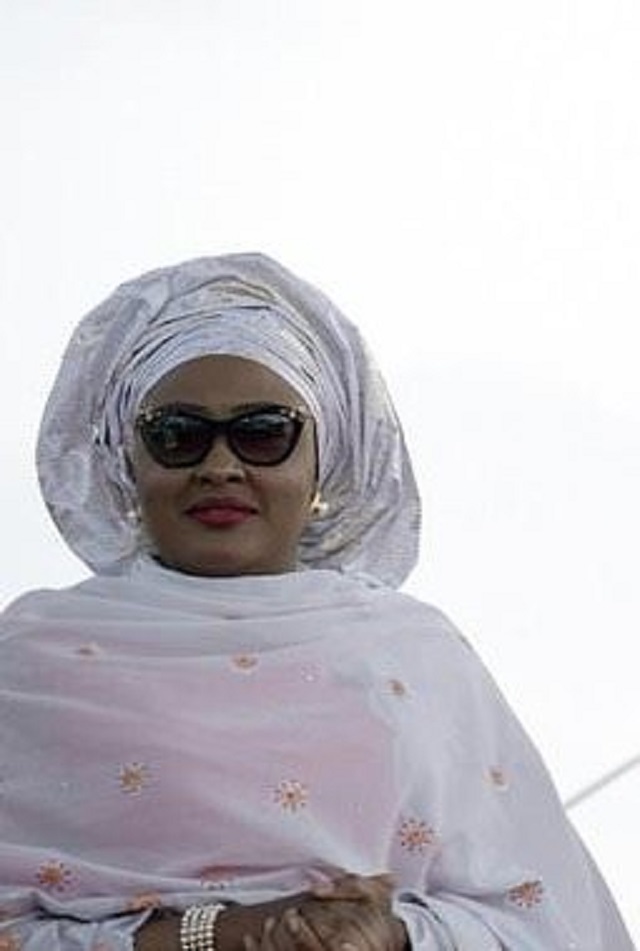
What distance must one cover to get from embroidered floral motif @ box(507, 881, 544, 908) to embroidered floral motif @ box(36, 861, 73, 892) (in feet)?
1.27

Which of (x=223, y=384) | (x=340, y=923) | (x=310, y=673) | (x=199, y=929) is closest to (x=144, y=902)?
(x=199, y=929)

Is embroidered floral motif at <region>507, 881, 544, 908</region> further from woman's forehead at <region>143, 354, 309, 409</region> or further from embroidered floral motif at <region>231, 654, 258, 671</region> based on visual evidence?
woman's forehead at <region>143, 354, 309, 409</region>

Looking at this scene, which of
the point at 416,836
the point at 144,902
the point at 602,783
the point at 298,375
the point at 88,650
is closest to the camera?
the point at 144,902

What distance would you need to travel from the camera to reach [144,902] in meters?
1.84

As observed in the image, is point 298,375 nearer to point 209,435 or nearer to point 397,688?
point 209,435

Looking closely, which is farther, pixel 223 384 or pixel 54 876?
pixel 223 384

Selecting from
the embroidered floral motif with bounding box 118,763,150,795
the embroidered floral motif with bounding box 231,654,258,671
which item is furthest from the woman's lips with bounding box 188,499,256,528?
the embroidered floral motif with bounding box 118,763,150,795

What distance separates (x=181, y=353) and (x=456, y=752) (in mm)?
474

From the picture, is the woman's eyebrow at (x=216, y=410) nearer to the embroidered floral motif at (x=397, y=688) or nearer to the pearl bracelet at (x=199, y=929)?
the embroidered floral motif at (x=397, y=688)

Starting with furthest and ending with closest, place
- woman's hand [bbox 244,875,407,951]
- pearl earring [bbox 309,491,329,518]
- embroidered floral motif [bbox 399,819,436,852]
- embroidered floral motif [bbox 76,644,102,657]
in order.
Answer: pearl earring [bbox 309,491,329,518]
embroidered floral motif [bbox 76,644,102,657]
embroidered floral motif [bbox 399,819,436,852]
woman's hand [bbox 244,875,407,951]

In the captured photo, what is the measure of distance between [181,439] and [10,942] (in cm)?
52

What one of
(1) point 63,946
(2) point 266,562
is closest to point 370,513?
(2) point 266,562

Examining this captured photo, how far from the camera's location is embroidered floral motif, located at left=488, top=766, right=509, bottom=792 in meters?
2.04

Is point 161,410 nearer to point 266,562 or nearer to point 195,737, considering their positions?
point 266,562
